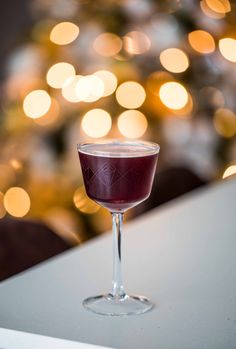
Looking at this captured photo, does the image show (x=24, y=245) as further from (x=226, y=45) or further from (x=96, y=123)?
(x=226, y=45)

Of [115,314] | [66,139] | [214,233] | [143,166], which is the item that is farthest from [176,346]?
[66,139]

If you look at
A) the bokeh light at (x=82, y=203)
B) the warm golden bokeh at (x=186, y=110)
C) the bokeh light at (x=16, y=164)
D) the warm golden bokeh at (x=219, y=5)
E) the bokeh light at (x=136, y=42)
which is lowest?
the bokeh light at (x=82, y=203)

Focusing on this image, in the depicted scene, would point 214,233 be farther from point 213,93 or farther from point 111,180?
point 213,93

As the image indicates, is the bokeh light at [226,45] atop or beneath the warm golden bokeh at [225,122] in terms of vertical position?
atop

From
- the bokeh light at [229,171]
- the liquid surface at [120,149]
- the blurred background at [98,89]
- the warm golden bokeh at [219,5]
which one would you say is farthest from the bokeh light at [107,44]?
the liquid surface at [120,149]

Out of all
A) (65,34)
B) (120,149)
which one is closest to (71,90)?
(65,34)

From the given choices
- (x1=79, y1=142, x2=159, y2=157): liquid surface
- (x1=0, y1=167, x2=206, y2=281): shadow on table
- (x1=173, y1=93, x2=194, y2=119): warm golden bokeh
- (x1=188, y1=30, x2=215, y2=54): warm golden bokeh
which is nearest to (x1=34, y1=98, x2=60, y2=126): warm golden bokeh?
(x1=173, y1=93, x2=194, y2=119): warm golden bokeh

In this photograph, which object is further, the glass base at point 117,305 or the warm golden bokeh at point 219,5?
the warm golden bokeh at point 219,5

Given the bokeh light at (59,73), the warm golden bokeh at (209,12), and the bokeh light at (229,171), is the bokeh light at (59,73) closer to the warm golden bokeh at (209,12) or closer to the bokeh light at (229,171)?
the warm golden bokeh at (209,12)
